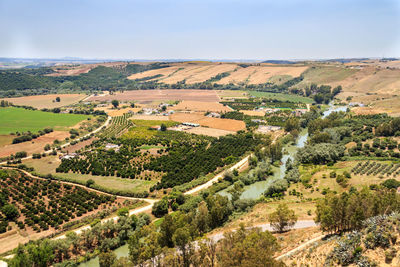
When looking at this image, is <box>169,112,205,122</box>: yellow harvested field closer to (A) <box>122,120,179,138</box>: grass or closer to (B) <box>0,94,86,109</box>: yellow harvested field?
(A) <box>122,120,179,138</box>: grass

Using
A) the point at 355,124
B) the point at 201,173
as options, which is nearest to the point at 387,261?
the point at 201,173

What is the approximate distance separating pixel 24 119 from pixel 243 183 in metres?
119

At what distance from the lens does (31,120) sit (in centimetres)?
12325

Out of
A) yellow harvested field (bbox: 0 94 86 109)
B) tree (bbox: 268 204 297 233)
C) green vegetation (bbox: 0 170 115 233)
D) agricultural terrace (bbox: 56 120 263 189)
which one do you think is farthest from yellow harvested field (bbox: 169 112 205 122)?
tree (bbox: 268 204 297 233)

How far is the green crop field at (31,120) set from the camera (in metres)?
111

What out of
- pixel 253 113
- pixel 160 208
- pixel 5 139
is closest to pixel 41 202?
pixel 160 208

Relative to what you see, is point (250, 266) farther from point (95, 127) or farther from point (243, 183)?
point (95, 127)

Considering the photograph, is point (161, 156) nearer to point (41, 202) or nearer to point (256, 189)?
point (256, 189)

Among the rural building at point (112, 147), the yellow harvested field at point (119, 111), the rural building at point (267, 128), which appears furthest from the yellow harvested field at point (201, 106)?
the rural building at point (112, 147)

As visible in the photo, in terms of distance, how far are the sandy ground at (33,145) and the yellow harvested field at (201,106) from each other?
71663 millimetres

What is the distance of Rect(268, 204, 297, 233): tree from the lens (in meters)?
39.0

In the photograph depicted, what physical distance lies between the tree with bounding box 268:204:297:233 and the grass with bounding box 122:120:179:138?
69.8 metres

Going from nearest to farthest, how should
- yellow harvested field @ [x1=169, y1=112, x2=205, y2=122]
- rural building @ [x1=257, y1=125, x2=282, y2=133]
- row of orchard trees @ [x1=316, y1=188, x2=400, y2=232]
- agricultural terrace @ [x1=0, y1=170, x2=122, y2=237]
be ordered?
row of orchard trees @ [x1=316, y1=188, x2=400, y2=232] < agricultural terrace @ [x1=0, y1=170, x2=122, y2=237] < rural building @ [x1=257, y1=125, x2=282, y2=133] < yellow harvested field @ [x1=169, y1=112, x2=205, y2=122]

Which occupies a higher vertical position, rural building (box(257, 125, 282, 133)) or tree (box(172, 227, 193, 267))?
rural building (box(257, 125, 282, 133))
